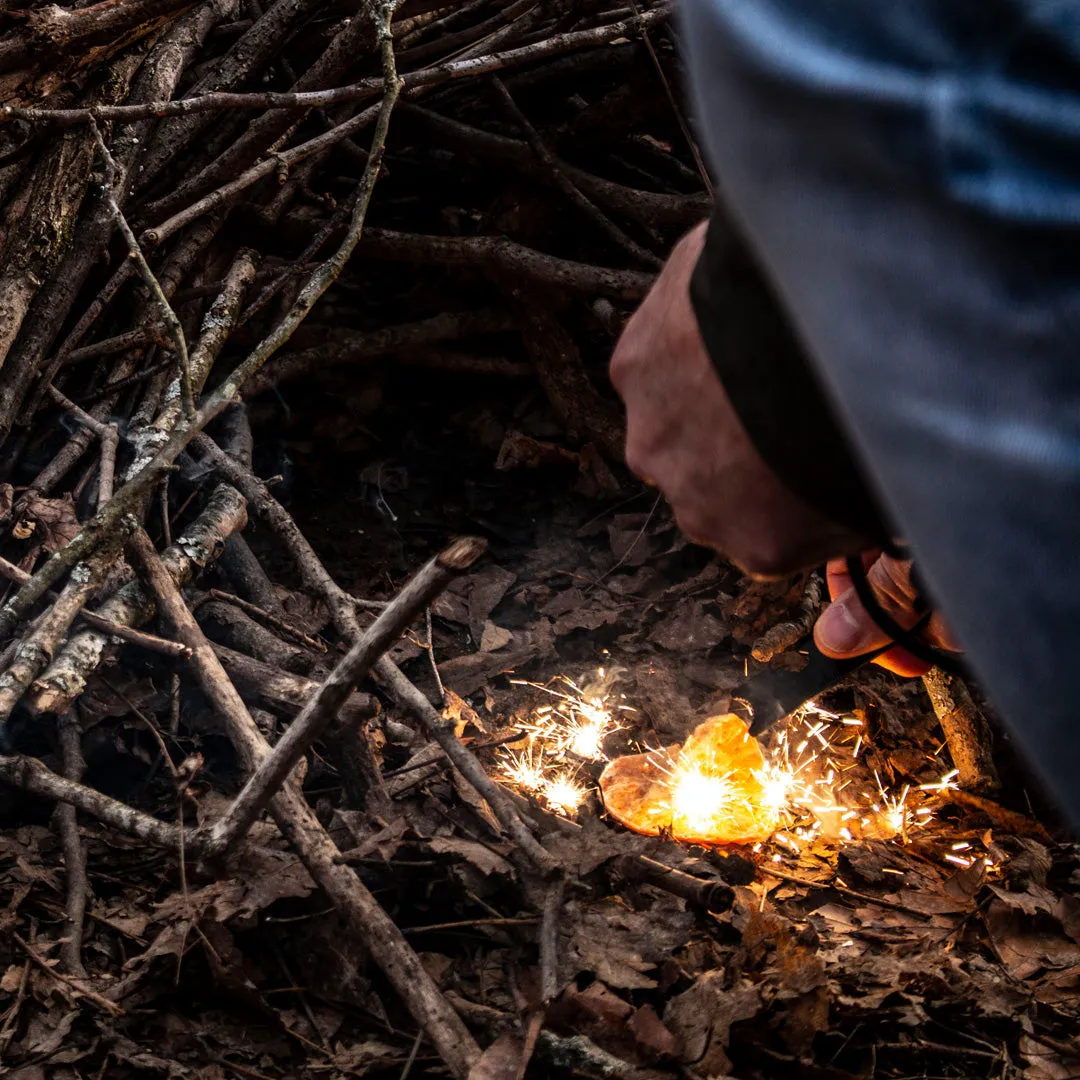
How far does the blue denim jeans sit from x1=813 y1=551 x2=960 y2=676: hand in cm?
121

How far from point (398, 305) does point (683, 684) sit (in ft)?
8.39

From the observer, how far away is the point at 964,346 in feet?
1.64

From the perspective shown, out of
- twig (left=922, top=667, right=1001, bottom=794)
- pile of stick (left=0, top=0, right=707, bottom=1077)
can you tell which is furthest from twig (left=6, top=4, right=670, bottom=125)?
twig (left=922, top=667, right=1001, bottom=794)

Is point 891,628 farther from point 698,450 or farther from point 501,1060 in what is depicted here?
point 501,1060

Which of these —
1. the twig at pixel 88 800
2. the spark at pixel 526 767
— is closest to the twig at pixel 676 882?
the spark at pixel 526 767

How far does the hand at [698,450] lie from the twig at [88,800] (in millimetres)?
1619

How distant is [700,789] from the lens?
9.84ft

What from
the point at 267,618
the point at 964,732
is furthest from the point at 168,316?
the point at 964,732

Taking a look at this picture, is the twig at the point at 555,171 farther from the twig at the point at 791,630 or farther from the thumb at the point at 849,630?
the thumb at the point at 849,630

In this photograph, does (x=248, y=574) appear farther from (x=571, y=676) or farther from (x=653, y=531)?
(x=653, y=531)

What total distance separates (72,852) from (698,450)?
6.86ft

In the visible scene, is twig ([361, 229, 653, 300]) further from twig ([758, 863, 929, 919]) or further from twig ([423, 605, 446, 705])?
twig ([758, 863, 929, 919])

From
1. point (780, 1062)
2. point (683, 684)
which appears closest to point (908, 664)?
point (780, 1062)

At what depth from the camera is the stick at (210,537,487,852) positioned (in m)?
1.53
